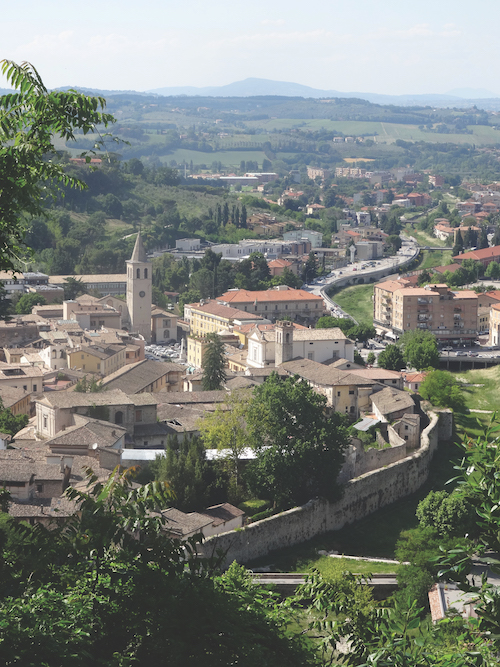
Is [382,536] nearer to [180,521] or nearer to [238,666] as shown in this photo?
[180,521]

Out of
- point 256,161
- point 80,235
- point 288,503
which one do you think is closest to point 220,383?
point 288,503

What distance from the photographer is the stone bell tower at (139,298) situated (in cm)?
4734

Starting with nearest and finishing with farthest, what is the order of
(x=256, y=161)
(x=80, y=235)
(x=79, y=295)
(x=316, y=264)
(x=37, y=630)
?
(x=37, y=630)
(x=79, y=295)
(x=80, y=235)
(x=316, y=264)
(x=256, y=161)

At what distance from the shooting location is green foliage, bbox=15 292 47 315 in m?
44.9

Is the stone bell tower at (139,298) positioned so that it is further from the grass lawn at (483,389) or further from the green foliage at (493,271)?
the green foliage at (493,271)

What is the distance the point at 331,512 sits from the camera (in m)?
23.2

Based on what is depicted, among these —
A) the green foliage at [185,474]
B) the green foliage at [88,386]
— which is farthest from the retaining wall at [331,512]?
the green foliage at [88,386]

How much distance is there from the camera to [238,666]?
22.0 ft

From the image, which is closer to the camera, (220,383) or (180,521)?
(180,521)

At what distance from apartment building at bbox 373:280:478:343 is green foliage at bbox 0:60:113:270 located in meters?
44.7

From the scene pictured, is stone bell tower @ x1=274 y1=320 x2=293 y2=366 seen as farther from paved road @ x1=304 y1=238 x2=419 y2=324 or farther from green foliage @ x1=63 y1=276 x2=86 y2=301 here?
paved road @ x1=304 y1=238 x2=419 y2=324

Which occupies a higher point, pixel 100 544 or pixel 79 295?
pixel 100 544

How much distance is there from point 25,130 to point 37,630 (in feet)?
10.7

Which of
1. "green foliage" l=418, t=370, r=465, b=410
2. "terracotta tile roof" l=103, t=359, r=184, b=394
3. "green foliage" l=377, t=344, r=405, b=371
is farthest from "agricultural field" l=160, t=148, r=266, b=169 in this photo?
"terracotta tile roof" l=103, t=359, r=184, b=394
